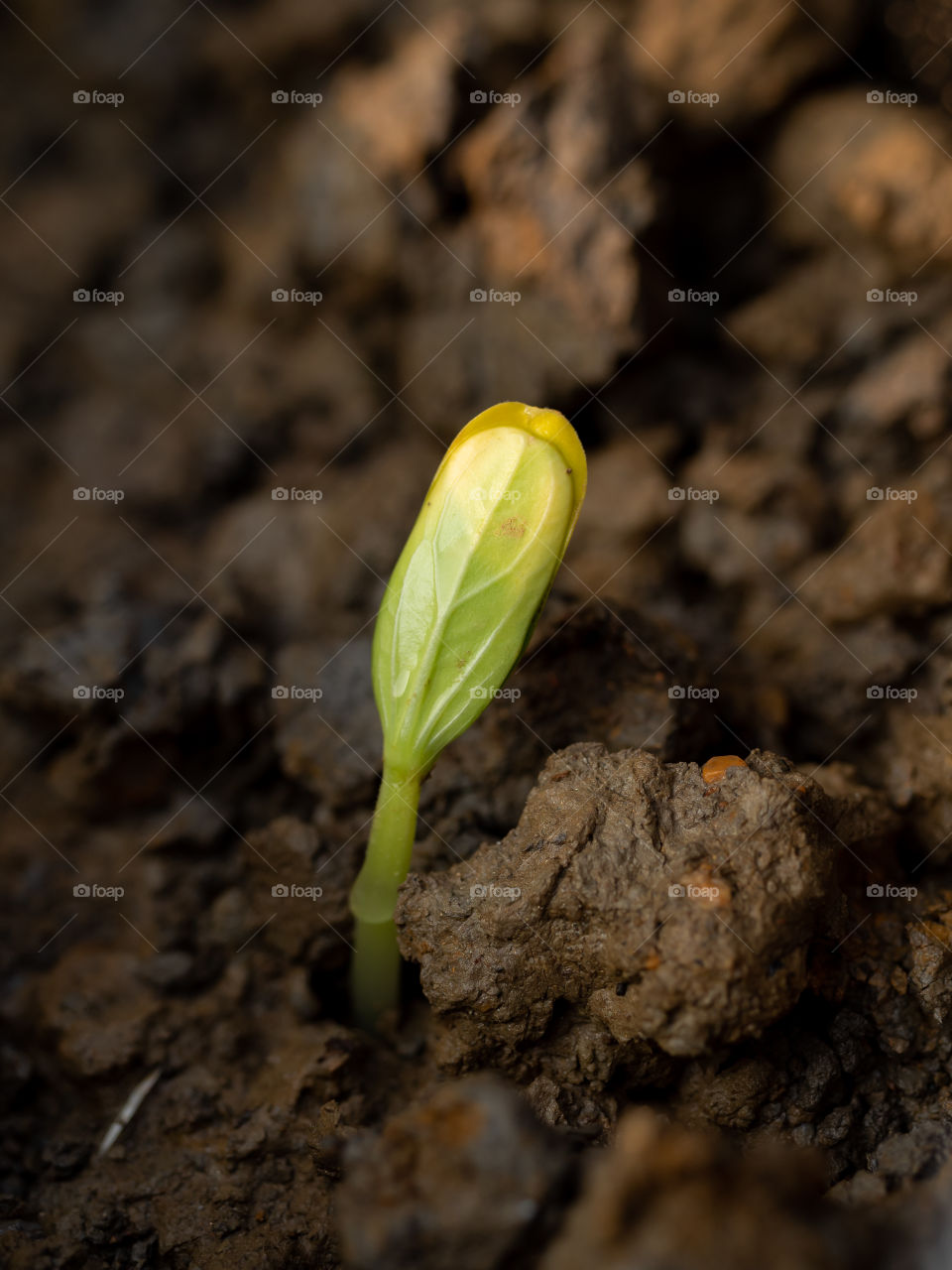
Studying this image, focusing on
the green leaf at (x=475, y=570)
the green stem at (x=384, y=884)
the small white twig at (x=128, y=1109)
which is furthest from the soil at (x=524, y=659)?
the green leaf at (x=475, y=570)

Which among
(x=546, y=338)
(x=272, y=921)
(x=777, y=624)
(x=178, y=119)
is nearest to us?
(x=272, y=921)

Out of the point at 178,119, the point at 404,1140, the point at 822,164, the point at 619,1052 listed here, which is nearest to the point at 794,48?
the point at 822,164

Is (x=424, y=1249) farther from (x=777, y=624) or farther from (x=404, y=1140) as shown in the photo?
(x=777, y=624)

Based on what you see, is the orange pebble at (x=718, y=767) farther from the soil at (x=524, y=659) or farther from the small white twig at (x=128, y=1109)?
the small white twig at (x=128, y=1109)

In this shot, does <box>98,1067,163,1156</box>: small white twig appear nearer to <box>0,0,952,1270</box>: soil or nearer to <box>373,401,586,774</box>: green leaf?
<box>0,0,952,1270</box>: soil

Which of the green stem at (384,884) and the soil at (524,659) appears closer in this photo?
the soil at (524,659)

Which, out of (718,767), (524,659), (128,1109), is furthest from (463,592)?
(128,1109)
